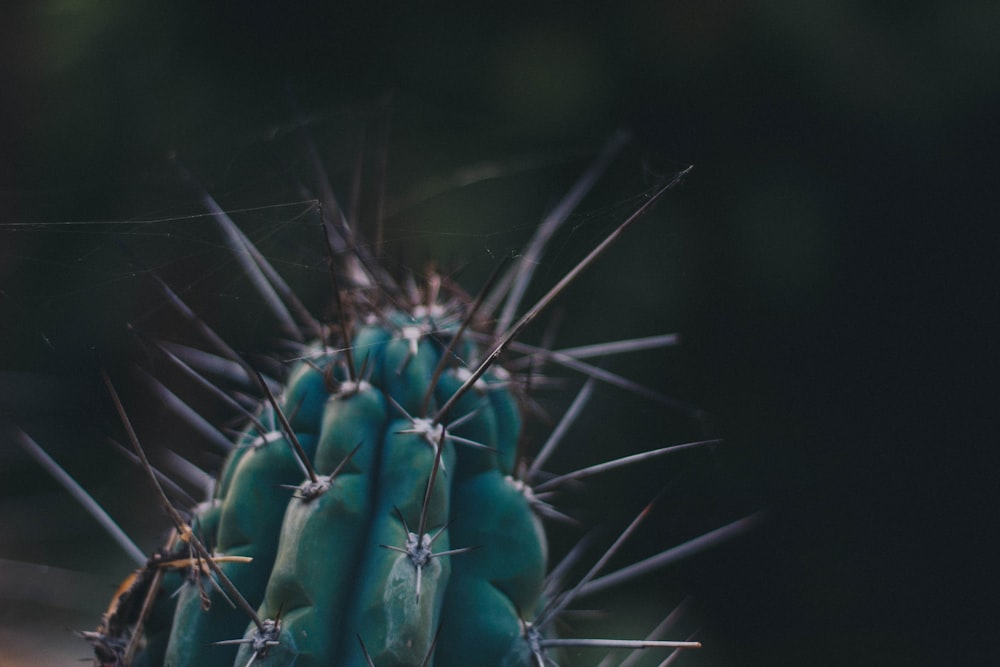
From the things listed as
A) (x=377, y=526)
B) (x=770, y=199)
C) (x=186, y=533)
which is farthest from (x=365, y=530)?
(x=770, y=199)

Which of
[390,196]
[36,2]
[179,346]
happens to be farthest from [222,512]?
[36,2]

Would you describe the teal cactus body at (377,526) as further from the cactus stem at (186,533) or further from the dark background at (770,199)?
the dark background at (770,199)

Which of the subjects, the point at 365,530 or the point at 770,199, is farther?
the point at 770,199

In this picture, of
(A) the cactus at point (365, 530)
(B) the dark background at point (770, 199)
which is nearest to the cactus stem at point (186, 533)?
(A) the cactus at point (365, 530)

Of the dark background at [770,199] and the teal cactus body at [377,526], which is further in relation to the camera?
the dark background at [770,199]

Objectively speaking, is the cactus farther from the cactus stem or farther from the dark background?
the dark background

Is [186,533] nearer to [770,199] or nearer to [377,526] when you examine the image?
[377,526]

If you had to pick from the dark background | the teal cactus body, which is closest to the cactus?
the teal cactus body
